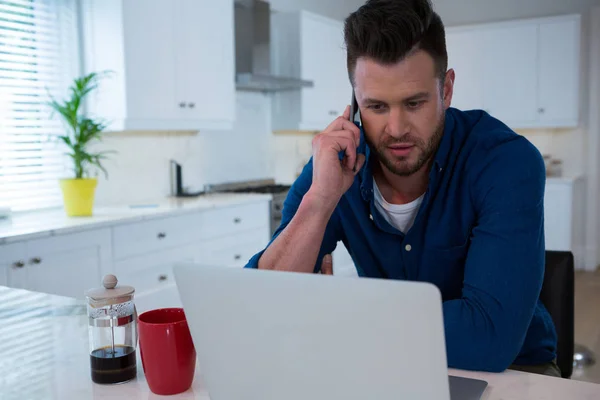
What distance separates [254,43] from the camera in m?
4.71

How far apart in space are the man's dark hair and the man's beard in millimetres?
148

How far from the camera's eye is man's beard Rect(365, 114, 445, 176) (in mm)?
1388

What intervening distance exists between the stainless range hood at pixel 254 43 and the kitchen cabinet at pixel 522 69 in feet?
6.81

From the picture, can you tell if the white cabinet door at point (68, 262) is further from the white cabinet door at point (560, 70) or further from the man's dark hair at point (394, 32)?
the white cabinet door at point (560, 70)

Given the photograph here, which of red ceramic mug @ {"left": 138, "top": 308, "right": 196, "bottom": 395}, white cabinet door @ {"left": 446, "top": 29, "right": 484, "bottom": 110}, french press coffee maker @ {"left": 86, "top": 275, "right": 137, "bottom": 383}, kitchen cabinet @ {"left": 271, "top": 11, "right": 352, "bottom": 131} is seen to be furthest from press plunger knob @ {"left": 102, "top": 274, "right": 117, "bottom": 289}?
white cabinet door @ {"left": 446, "top": 29, "right": 484, "bottom": 110}

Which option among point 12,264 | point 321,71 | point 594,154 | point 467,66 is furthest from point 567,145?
point 12,264

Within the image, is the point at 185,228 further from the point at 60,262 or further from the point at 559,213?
the point at 559,213

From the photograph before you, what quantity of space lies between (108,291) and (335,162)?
0.67 meters

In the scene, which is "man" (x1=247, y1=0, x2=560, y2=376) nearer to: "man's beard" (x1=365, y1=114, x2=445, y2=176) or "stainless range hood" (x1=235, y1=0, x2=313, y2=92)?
"man's beard" (x1=365, y1=114, x2=445, y2=176)

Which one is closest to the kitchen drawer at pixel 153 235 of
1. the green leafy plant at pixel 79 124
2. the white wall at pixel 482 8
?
the green leafy plant at pixel 79 124

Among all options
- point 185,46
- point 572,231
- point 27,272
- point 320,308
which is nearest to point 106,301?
point 320,308

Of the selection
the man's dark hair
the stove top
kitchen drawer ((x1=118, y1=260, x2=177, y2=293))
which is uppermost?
the man's dark hair

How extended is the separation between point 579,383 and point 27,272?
7.86ft

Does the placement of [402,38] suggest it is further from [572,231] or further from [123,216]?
[572,231]
